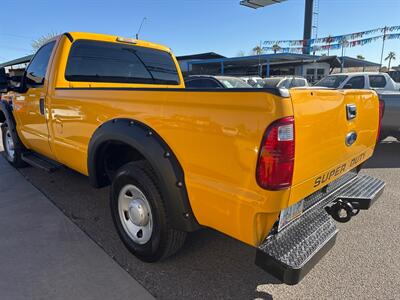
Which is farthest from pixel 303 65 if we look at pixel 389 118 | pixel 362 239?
pixel 362 239

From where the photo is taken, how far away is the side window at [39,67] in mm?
3885

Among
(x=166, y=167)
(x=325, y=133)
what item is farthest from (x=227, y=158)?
(x=325, y=133)

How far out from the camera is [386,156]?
21.9 feet

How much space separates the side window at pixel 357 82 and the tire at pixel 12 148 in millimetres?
10088

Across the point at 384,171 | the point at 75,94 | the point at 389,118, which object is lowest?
the point at 384,171

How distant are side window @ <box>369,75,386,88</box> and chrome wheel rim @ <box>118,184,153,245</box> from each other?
10428 millimetres

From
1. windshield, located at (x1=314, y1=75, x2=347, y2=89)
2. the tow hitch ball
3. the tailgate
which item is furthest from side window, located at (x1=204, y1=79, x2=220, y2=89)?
the tow hitch ball

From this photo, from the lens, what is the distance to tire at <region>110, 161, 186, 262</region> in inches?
93.3

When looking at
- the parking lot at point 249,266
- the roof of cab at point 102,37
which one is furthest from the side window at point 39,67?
the parking lot at point 249,266

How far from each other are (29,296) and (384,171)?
5.61m

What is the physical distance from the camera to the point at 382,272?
2564mm

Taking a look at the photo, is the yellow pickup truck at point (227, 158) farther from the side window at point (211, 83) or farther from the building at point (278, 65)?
the building at point (278, 65)

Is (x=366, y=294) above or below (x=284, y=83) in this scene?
below

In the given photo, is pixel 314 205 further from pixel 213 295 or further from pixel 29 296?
pixel 29 296
